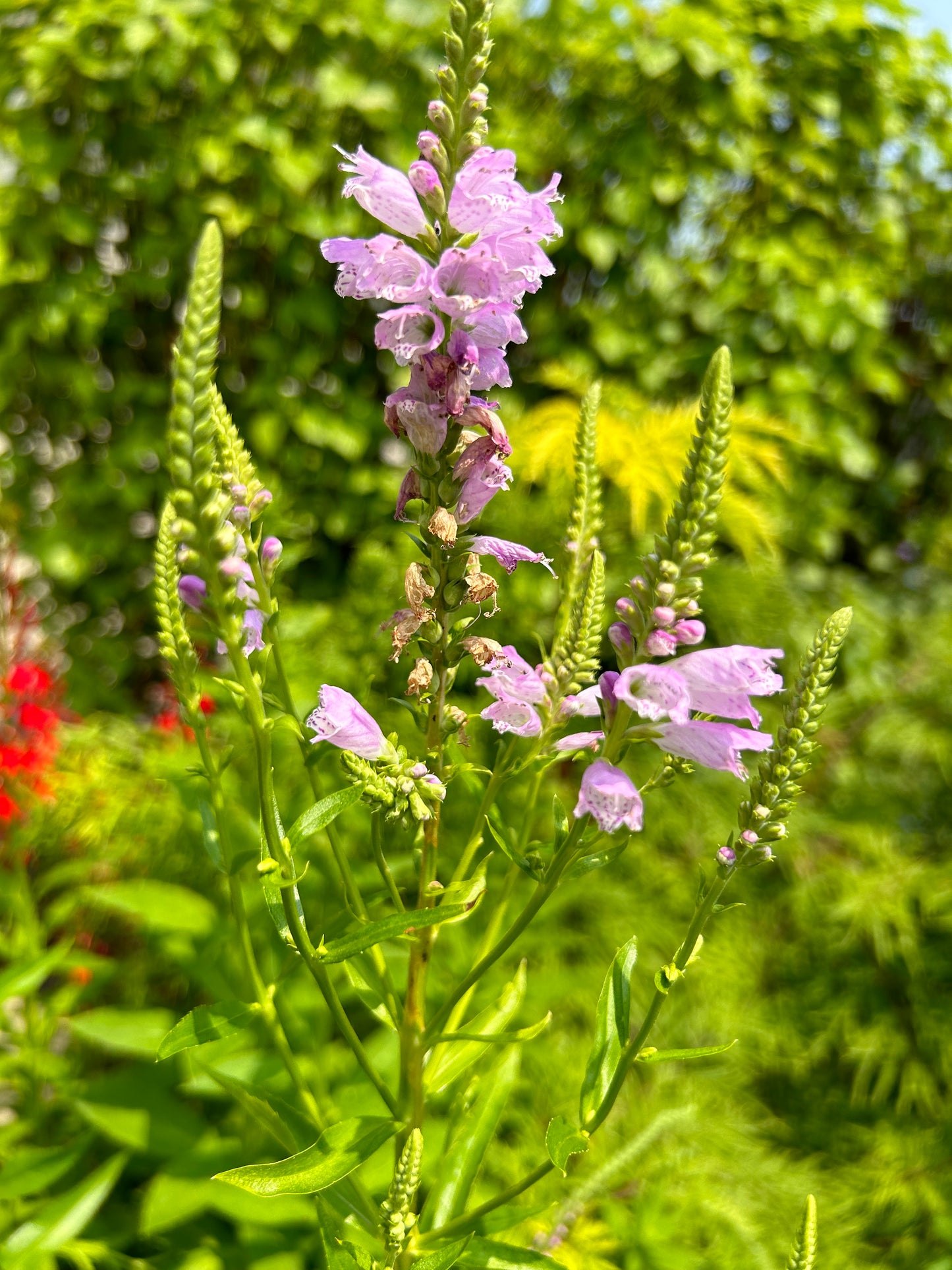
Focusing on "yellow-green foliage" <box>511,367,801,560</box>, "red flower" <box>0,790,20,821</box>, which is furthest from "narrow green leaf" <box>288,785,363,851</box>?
"yellow-green foliage" <box>511,367,801,560</box>

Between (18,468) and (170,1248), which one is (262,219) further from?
(170,1248)

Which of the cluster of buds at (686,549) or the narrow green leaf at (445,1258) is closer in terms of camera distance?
the cluster of buds at (686,549)

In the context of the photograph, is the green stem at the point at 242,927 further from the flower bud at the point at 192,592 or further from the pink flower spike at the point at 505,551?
the pink flower spike at the point at 505,551

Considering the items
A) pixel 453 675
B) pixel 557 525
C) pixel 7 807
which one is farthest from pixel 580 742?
pixel 557 525

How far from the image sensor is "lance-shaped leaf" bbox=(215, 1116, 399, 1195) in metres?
1.04

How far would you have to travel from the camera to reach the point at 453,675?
3.76ft

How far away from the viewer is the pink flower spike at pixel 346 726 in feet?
3.42

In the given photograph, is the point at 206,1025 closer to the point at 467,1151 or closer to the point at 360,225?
the point at 467,1151

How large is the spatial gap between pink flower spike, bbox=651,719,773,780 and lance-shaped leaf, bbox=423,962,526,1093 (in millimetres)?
492

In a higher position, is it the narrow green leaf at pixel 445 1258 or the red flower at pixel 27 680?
the narrow green leaf at pixel 445 1258

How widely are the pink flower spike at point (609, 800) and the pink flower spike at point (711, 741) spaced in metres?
0.08

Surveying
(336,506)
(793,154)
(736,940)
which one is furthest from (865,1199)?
(793,154)

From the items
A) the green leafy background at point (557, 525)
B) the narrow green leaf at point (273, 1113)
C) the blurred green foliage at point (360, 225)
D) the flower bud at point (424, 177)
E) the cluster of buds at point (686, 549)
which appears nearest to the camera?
the cluster of buds at point (686, 549)

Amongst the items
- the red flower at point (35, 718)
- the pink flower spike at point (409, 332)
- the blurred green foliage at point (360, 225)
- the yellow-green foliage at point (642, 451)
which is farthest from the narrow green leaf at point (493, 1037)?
the blurred green foliage at point (360, 225)
